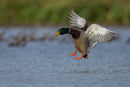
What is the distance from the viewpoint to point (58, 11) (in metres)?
30.4

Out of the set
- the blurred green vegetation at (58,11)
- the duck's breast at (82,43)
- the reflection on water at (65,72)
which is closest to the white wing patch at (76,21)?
the duck's breast at (82,43)

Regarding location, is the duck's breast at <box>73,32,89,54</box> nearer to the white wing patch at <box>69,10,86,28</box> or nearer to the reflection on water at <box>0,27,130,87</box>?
the white wing patch at <box>69,10,86,28</box>

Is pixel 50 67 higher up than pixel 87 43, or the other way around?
pixel 87 43

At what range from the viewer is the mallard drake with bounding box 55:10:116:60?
10.8 metres

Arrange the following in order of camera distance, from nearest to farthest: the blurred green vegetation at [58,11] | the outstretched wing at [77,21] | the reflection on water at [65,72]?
1. the reflection on water at [65,72]
2. the outstretched wing at [77,21]
3. the blurred green vegetation at [58,11]

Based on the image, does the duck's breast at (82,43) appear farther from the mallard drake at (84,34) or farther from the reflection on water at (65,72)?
the reflection on water at (65,72)

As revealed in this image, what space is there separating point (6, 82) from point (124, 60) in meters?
5.88

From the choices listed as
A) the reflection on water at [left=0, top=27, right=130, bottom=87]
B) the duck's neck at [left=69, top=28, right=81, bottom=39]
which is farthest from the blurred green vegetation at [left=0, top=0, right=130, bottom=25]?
the duck's neck at [left=69, top=28, right=81, bottom=39]

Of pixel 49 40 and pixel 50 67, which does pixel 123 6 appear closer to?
pixel 49 40

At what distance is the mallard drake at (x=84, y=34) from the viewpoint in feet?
35.3

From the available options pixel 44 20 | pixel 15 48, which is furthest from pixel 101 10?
pixel 15 48

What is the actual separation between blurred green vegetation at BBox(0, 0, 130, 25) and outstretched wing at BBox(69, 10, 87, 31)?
55.4 ft

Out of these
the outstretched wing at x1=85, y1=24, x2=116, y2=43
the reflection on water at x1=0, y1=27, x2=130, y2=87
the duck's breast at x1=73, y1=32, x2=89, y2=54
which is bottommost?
the reflection on water at x1=0, y1=27, x2=130, y2=87

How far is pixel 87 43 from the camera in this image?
11.1 meters
